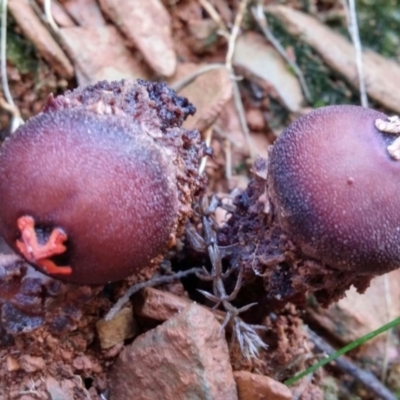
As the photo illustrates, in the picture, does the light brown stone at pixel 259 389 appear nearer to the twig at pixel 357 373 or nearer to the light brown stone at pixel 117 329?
the light brown stone at pixel 117 329

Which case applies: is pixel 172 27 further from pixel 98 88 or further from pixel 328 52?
pixel 98 88

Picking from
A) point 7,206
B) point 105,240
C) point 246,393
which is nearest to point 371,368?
point 246,393

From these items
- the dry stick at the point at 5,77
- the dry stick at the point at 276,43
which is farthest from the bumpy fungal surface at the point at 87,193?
the dry stick at the point at 276,43

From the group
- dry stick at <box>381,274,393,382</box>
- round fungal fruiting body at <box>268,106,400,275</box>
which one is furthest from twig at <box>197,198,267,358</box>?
dry stick at <box>381,274,393,382</box>

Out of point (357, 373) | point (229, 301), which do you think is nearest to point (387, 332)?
point (357, 373)

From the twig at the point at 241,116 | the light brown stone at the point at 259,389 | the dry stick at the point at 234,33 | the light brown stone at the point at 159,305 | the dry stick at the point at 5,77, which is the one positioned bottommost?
the light brown stone at the point at 259,389

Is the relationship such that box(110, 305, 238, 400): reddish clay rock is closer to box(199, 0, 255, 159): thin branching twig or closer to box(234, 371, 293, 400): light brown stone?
box(234, 371, 293, 400): light brown stone

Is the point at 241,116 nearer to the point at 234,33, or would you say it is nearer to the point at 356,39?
the point at 234,33
